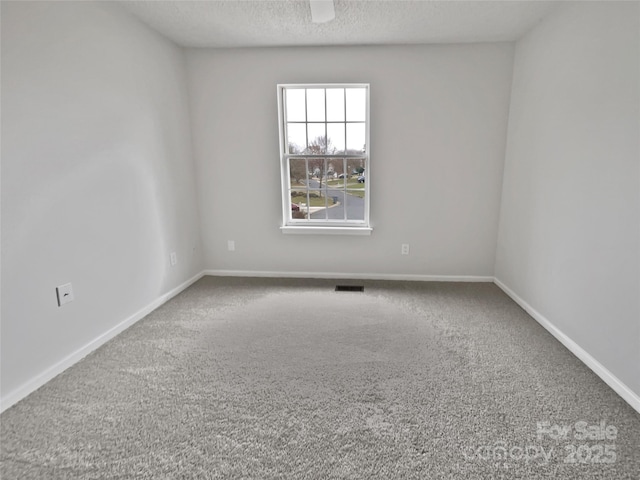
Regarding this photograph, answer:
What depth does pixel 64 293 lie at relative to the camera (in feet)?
6.53

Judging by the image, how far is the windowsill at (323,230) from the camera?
3430 millimetres

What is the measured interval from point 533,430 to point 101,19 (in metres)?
3.47

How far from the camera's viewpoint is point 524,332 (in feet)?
7.84

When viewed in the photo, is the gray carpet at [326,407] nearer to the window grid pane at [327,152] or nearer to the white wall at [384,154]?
the white wall at [384,154]

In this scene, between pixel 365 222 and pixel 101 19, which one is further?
pixel 365 222

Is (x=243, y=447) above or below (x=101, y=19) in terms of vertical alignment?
below

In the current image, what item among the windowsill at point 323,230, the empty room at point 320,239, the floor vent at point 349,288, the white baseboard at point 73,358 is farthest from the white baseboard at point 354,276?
the white baseboard at point 73,358

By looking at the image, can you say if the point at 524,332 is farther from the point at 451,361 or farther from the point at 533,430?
the point at 533,430

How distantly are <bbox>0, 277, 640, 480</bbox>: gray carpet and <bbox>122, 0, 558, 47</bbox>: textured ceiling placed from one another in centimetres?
234

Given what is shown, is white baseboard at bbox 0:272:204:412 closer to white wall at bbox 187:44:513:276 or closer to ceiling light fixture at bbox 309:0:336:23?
white wall at bbox 187:44:513:276

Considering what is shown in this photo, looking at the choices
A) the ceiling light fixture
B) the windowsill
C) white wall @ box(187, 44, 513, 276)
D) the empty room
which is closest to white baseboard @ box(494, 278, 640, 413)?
the empty room

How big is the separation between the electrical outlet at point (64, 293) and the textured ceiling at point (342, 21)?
201 cm

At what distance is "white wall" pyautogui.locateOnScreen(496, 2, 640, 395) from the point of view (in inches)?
67.0

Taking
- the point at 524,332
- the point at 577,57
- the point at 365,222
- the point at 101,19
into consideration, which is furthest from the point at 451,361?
the point at 101,19
